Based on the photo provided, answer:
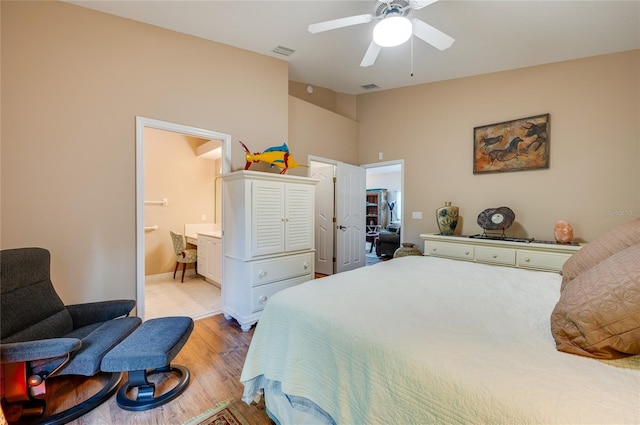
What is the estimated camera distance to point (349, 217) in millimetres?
4816

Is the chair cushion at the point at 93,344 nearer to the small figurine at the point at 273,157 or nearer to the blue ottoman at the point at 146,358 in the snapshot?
the blue ottoman at the point at 146,358

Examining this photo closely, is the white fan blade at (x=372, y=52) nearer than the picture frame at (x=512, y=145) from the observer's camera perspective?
Yes

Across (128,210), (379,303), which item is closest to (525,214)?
(379,303)

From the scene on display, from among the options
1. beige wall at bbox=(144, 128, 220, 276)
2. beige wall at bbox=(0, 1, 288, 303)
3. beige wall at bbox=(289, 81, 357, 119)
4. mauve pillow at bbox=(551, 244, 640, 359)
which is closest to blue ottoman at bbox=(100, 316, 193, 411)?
beige wall at bbox=(0, 1, 288, 303)

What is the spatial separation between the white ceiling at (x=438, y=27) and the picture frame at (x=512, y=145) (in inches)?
28.2

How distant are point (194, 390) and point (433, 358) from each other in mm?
1735

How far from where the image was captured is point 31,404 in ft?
5.10

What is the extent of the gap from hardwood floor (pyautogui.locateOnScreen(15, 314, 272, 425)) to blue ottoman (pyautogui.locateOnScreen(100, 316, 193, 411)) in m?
0.05

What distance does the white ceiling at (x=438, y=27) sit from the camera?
2.37 meters

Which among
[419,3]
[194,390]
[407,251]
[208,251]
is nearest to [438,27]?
[419,3]

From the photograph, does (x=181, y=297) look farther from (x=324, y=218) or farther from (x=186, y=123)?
(x=324, y=218)

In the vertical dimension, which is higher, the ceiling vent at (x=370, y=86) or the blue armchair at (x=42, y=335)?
the ceiling vent at (x=370, y=86)

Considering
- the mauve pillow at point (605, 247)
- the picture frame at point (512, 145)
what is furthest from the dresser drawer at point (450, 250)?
the mauve pillow at point (605, 247)

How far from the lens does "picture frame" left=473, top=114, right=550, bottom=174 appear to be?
321cm
